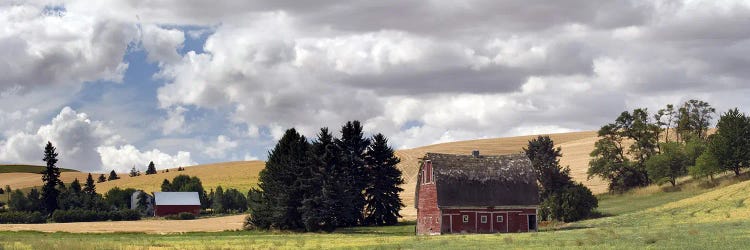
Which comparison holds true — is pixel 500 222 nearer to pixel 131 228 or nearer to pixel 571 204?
pixel 571 204

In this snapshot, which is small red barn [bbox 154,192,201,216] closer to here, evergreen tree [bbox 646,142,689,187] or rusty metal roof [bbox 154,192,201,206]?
rusty metal roof [bbox 154,192,201,206]

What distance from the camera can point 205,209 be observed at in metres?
148

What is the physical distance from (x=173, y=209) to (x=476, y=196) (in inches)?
3283

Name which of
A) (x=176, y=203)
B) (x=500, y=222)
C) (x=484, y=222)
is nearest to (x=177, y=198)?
(x=176, y=203)

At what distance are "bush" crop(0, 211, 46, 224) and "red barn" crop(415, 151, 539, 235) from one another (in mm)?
68838

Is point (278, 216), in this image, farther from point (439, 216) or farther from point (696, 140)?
point (696, 140)

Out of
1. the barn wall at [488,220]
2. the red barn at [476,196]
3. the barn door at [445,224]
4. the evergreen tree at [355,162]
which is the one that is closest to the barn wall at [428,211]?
the red barn at [476,196]

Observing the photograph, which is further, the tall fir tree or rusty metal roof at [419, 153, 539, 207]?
the tall fir tree

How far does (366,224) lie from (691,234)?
159 ft

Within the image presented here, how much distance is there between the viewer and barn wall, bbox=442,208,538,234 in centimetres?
7000

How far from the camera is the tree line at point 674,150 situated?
8712 centimetres

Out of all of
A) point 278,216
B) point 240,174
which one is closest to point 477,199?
point 278,216

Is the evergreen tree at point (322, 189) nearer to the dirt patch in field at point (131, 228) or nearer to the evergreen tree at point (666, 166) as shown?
the dirt patch in field at point (131, 228)

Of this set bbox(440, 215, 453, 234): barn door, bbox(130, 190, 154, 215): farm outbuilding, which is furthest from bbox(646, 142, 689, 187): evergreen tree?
bbox(130, 190, 154, 215): farm outbuilding
